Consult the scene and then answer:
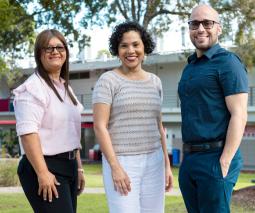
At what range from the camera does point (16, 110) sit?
3.78 m

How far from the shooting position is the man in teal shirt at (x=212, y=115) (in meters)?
3.72

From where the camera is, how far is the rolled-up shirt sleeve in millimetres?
3676

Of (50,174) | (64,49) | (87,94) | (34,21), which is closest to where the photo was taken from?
(50,174)

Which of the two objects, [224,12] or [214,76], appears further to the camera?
[224,12]

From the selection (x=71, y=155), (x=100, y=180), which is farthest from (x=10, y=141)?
(x=71, y=155)

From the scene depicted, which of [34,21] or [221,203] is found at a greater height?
[34,21]

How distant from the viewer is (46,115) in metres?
3.80

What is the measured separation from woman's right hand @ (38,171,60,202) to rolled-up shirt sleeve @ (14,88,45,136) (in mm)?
306

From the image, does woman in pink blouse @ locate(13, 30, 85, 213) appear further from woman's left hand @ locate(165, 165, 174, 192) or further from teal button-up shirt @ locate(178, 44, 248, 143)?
teal button-up shirt @ locate(178, 44, 248, 143)

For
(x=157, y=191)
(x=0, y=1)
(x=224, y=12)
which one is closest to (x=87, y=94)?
(x=224, y=12)

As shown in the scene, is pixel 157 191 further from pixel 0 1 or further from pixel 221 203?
pixel 0 1

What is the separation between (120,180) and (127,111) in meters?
0.50

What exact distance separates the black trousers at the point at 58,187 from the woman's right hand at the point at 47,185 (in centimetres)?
5

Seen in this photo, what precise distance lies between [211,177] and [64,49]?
4.52 feet
